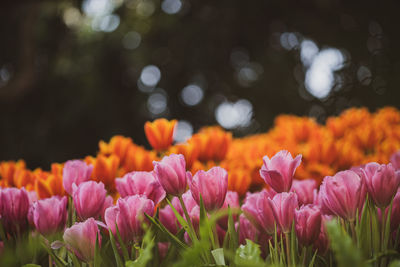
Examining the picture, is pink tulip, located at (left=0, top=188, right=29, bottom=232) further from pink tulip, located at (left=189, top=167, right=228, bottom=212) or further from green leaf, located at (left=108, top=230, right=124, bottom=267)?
pink tulip, located at (left=189, top=167, right=228, bottom=212)

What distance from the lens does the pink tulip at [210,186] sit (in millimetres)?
670

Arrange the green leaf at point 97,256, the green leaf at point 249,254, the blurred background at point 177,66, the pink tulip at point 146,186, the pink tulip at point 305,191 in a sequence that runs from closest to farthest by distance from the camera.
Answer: the green leaf at point 249,254
the green leaf at point 97,256
the pink tulip at point 146,186
the pink tulip at point 305,191
the blurred background at point 177,66

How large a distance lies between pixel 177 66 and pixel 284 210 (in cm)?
543

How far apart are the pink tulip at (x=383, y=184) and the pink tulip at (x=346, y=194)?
0.02 meters

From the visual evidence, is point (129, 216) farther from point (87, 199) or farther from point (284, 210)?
point (284, 210)

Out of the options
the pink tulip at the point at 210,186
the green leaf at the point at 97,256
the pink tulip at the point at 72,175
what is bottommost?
the green leaf at the point at 97,256

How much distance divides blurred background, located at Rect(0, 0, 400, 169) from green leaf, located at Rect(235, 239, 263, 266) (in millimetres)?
3281

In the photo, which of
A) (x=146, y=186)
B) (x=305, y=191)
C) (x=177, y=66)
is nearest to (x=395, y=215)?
(x=305, y=191)

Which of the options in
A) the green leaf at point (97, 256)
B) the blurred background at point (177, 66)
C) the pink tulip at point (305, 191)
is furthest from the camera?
the blurred background at point (177, 66)

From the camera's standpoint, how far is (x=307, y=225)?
656 mm

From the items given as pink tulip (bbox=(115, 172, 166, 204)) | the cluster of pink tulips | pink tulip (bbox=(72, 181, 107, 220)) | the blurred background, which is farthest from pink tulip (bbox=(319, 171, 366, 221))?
the blurred background

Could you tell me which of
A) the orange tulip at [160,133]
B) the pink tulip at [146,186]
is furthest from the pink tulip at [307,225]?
the orange tulip at [160,133]

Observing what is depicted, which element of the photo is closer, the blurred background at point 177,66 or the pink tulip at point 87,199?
the pink tulip at point 87,199

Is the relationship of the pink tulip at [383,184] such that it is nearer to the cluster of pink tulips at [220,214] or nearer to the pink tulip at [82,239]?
the cluster of pink tulips at [220,214]
